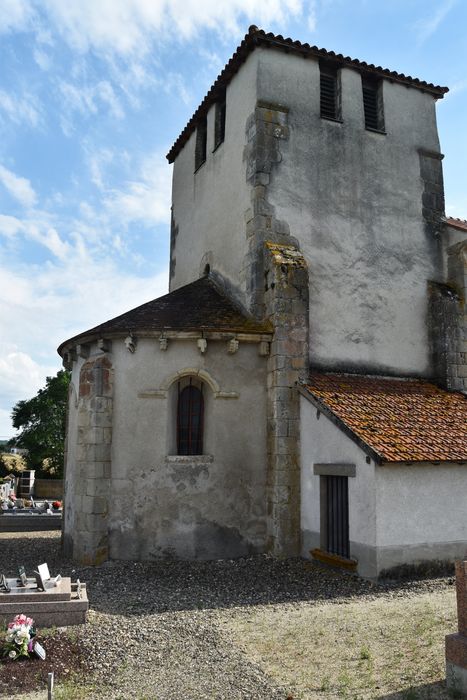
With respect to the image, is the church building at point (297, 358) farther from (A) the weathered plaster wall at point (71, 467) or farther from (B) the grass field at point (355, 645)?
(B) the grass field at point (355, 645)

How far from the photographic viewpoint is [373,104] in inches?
632

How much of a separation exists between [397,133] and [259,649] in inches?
534

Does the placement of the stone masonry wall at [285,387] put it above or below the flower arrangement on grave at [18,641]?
above

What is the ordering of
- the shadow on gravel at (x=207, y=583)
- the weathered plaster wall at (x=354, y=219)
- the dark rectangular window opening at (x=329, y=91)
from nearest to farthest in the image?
the shadow on gravel at (x=207, y=583) → the weathered plaster wall at (x=354, y=219) → the dark rectangular window opening at (x=329, y=91)

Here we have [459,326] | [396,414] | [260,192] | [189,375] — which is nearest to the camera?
[396,414]

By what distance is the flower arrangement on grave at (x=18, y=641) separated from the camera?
21.2 ft

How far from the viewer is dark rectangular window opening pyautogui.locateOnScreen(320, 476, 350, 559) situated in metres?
11.3

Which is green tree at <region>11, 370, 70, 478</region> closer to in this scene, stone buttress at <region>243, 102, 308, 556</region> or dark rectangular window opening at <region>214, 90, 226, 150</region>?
dark rectangular window opening at <region>214, 90, 226, 150</region>

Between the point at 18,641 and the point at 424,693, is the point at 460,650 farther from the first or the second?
the point at 18,641

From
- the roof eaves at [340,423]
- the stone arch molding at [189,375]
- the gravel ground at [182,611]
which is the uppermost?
the stone arch molding at [189,375]

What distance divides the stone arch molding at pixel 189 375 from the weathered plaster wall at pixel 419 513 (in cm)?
393

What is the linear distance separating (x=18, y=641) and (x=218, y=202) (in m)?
12.1

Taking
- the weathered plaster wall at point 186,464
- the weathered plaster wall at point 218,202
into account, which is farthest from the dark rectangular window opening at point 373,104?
the weathered plaster wall at point 186,464

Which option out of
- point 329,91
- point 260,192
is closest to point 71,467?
point 260,192
